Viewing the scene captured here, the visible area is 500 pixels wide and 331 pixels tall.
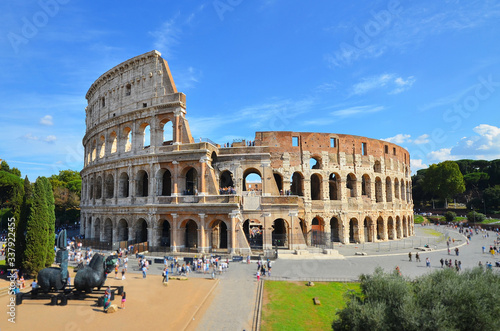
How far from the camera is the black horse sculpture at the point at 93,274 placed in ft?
51.4

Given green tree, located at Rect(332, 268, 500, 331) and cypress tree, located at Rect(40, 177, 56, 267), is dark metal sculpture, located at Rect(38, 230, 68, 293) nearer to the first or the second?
cypress tree, located at Rect(40, 177, 56, 267)

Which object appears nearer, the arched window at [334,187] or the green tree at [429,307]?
the green tree at [429,307]

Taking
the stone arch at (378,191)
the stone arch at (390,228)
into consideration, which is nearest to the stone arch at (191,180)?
the stone arch at (378,191)

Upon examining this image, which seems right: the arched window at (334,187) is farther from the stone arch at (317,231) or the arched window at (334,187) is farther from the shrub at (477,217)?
the shrub at (477,217)

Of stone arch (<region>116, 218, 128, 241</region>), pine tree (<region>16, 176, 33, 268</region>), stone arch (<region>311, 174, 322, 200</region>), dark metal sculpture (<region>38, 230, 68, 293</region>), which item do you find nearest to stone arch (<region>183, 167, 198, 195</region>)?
stone arch (<region>116, 218, 128, 241</region>)

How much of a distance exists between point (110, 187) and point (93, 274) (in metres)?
21.2

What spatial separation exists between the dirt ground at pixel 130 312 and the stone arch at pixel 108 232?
50.3ft

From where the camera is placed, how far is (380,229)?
128 feet

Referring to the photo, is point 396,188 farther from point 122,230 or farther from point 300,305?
point 122,230

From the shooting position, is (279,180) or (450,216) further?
(450,216)

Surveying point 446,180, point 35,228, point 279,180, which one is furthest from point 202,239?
point 446,180

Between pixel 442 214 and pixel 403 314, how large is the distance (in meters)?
74.3

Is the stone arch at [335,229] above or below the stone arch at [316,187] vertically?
below

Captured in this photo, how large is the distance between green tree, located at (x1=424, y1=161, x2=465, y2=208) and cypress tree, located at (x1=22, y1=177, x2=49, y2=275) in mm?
77453
